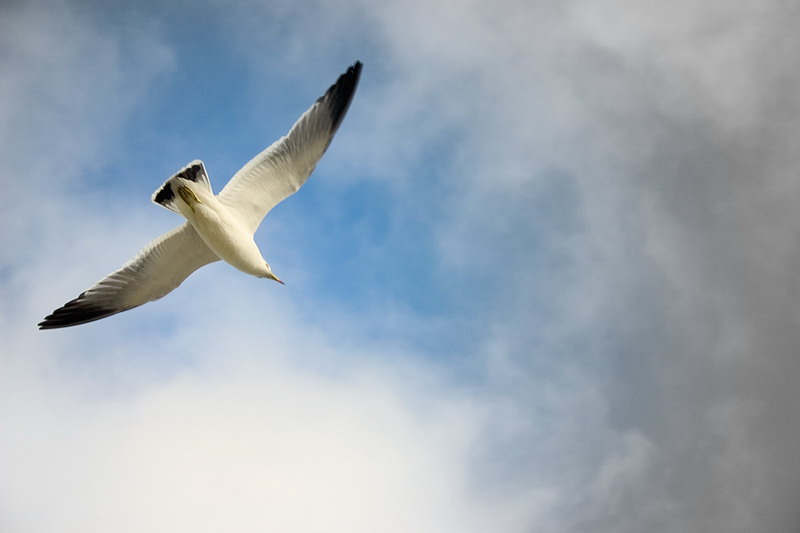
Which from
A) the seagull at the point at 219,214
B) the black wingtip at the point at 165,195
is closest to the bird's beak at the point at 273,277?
the seagull at the point at 219,214

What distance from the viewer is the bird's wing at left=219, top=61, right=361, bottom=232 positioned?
23.8ft

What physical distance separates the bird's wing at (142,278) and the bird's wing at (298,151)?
650 mm

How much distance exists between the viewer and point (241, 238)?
7277 mm

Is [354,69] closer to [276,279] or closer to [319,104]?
[319,104]

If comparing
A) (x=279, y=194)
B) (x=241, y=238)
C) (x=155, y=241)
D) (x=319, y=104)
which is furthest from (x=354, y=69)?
(x=155, y=241)

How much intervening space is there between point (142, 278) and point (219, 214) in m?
1.29

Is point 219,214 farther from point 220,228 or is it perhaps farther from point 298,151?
point 298,151

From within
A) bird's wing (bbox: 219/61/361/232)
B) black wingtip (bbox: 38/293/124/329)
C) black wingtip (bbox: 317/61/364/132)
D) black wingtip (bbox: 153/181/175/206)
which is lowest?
black wingtip (bbox: 38/293/124/329)

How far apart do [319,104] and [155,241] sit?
212cm

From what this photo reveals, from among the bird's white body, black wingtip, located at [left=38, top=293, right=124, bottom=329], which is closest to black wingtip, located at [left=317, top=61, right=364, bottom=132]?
the bird's white body

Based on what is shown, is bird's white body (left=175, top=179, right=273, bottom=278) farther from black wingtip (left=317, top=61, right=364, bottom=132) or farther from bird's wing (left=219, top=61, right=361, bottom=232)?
black wingtip (left=317, top=61, right=364, bottom=132)

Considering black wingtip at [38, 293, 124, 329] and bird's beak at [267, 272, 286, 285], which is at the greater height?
bird's beak at [267, 272, 286, 285]

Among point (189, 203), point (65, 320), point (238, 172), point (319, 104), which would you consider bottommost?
point (65, 320)

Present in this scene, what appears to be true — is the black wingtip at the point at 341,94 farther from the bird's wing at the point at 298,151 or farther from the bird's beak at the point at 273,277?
the bird's beak at the point at 273,277
